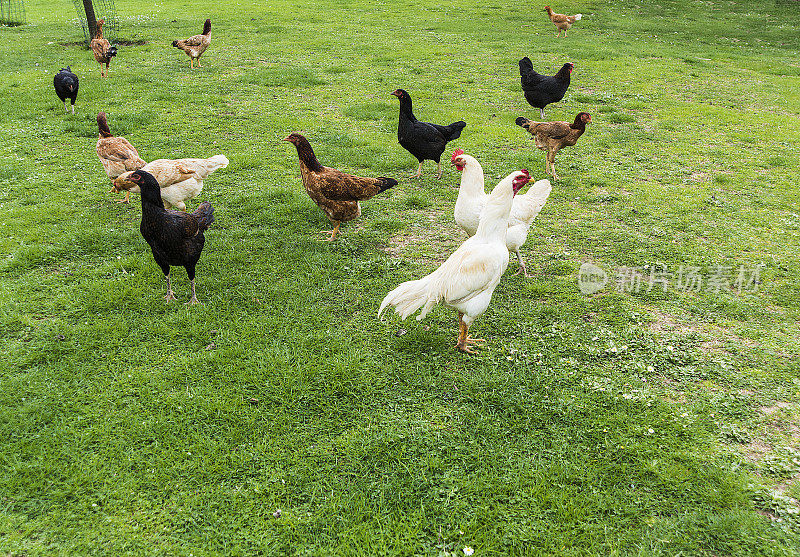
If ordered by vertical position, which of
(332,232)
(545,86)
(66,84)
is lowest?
(332,232)

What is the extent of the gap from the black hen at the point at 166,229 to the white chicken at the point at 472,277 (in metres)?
2.23

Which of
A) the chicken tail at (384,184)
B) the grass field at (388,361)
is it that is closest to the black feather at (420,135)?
the grass field at (388,361)

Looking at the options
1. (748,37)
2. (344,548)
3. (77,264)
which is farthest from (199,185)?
(748,37)

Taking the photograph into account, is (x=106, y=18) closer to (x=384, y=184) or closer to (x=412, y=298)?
(x=384, y=184)

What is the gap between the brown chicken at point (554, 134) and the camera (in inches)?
337

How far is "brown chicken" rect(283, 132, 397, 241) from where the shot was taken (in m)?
6.91

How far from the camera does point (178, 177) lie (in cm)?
689

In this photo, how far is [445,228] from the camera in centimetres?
739

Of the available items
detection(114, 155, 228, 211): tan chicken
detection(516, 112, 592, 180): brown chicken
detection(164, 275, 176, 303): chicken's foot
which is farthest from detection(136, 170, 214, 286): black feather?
detection(516, 112, 592, 180): brown chicken

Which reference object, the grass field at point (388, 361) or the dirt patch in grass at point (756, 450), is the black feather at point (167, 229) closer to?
the grass field at point (388, 361)

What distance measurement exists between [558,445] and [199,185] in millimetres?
5611

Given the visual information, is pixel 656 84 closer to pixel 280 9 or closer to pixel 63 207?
pixel 63 207

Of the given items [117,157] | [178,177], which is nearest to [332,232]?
[178,177]

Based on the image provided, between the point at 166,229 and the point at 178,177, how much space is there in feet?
5.78
